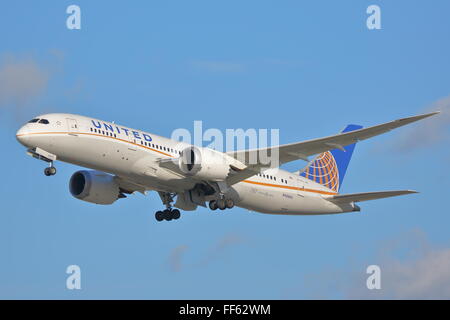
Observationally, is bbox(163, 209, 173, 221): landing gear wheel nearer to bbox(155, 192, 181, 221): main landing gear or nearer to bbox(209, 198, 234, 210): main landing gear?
bbox(155, 192, 181, 221): main landing gear

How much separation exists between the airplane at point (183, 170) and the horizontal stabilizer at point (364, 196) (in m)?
0.06

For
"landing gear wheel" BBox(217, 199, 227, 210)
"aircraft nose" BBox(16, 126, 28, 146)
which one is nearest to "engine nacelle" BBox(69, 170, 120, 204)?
"landing gear wheel" BBox(217, 199, 227, 210)

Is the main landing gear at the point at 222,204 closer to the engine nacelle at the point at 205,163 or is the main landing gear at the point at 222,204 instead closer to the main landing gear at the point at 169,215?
the engine nacelle at the point at 205,163

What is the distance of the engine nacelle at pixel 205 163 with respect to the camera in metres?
48.4

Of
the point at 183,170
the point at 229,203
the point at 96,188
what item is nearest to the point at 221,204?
the point at 229,203

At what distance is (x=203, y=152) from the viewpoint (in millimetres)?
48969

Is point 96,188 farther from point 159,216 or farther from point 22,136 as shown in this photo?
point 22,136

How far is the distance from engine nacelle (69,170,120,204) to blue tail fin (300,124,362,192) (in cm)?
1203

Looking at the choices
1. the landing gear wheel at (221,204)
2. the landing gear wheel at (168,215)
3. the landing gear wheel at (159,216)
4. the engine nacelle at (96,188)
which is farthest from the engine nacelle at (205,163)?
the engine nacelle at (96,188)

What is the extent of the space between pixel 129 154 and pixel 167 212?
7.66m

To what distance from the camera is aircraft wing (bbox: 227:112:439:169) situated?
4456 centimetres

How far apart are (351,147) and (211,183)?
50.0ft

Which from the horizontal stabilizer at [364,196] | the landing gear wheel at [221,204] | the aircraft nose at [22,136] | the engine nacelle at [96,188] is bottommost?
the landing gear wheel at [221,204]

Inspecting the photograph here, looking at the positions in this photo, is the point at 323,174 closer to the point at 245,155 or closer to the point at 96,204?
the point at 245,155
